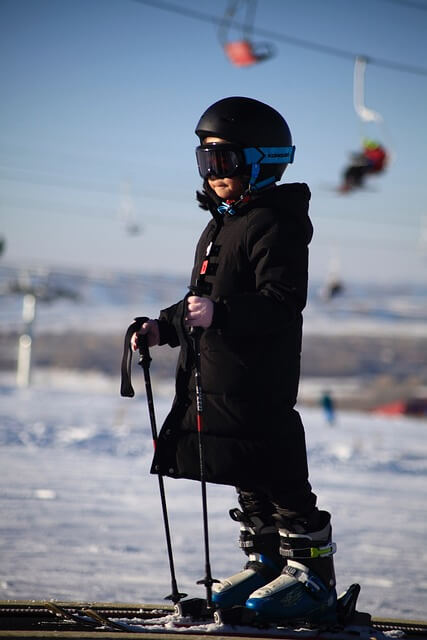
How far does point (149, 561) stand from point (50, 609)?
194 centimetres

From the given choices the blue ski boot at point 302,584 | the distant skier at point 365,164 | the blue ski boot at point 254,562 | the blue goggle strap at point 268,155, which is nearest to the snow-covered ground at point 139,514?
the blue ski boot at point 254,562

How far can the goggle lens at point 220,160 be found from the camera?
2467 mm

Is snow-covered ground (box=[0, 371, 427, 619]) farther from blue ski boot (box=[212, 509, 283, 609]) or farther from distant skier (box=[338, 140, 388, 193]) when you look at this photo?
distant skier (box=[338, 140, 388, 193])

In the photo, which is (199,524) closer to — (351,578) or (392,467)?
(351,578)

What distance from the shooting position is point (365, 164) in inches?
638

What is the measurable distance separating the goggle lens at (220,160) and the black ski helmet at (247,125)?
4cm

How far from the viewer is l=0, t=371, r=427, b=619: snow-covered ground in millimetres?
3980

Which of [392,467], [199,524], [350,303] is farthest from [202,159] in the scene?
[350,303]

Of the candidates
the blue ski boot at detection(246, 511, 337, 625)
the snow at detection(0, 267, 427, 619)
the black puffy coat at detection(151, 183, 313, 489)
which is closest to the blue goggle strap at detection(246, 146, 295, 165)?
the black puffy coat at detection(151, 183, 313, 489)

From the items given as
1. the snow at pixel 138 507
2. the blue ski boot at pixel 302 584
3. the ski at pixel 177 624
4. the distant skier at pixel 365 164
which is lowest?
the snow at pixel 138 507

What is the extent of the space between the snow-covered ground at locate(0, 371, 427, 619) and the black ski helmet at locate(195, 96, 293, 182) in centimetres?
220

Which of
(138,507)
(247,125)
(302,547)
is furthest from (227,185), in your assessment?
(138,507)

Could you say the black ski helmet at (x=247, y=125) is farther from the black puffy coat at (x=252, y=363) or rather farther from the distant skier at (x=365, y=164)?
the distant skier at (x=365, y=164)

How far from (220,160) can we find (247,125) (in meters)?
0.14
